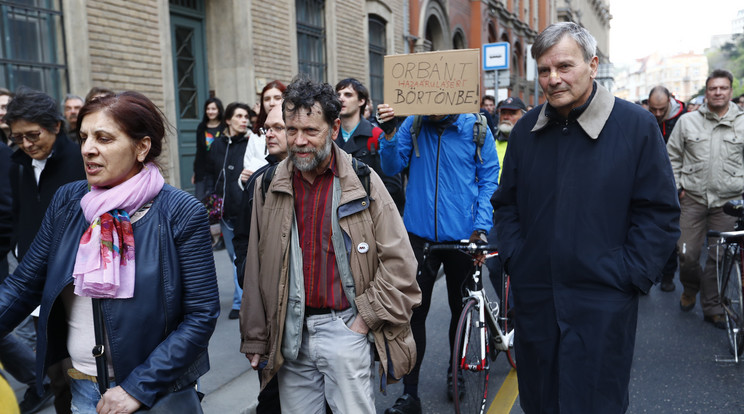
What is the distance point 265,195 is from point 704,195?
4642mm

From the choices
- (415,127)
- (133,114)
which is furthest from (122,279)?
(415,127)

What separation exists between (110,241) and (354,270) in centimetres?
99

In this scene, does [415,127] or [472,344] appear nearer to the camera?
[472,344]

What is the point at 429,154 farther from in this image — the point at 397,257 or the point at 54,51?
the point at 54,51

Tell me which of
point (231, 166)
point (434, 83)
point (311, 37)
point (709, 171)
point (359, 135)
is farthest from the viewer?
point (311, 37)

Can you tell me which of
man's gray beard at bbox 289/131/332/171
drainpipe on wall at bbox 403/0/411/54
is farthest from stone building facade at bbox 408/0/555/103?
man's gray beard at bbox 289/131/332/171

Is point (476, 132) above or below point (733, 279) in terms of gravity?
above

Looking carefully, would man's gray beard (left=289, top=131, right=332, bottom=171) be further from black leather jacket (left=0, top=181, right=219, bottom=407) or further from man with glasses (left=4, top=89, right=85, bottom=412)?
man with glasses (left=4, top=89, right=85, bottom=412)

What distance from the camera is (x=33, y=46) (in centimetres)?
743

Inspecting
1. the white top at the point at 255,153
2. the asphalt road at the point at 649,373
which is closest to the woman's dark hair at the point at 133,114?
the asphalt road at the point at 649,373

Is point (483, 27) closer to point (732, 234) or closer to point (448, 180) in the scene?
point (732, 234)

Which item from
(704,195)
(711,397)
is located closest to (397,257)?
(711,397)

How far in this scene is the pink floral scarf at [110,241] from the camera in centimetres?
200

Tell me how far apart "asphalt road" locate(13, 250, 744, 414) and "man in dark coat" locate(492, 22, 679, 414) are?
1.60 m
